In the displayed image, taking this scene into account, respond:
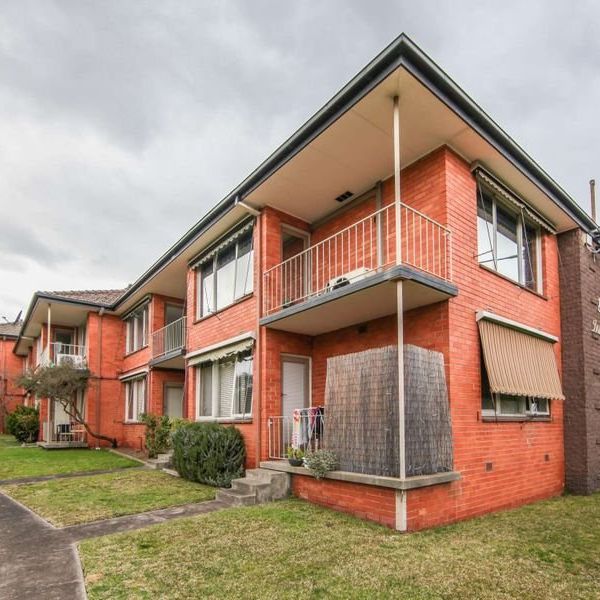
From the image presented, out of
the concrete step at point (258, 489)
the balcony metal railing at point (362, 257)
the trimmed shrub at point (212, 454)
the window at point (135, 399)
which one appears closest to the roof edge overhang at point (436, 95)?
the balcony metal railing at point (362, 257)

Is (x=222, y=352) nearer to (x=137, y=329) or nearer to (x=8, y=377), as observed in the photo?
(x=137, y=329)

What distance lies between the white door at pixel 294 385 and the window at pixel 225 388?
0.89 m

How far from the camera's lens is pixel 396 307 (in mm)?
8289

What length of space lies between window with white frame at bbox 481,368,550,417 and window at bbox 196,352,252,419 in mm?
4931

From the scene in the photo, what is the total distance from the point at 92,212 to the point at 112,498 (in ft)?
64.2

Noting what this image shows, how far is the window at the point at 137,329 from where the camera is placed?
60.3 feet

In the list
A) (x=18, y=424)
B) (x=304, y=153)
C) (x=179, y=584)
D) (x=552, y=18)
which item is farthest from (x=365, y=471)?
(x=18, y=424)

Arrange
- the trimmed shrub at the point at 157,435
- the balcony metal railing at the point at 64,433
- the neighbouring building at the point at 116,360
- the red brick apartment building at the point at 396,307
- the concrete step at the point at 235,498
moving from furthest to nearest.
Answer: the balcony metal railing at the point at 64,433 → the neighbouring building at the point at 116,360 → the trimmed shrub at the point at 157,435 → the concrete step at the point at 235,498 → the red brick apartment building at the point at 396,307

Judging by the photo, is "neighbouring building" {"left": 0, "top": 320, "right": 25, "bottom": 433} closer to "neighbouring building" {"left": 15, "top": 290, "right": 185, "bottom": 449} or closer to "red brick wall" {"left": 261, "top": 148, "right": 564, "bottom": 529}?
"neighbouring building" {"left": 15, "top": 290, "right": 185, "bottom": 449}

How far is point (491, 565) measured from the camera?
5047mm

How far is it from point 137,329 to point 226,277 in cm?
886

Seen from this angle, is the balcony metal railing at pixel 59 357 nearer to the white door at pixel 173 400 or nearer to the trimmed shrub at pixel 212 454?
the white door at pixel 173 400

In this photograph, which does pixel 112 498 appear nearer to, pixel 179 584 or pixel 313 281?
pixel 179 584

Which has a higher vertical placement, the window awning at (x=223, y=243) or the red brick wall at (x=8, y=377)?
the window awning at (x=223, y=243)
